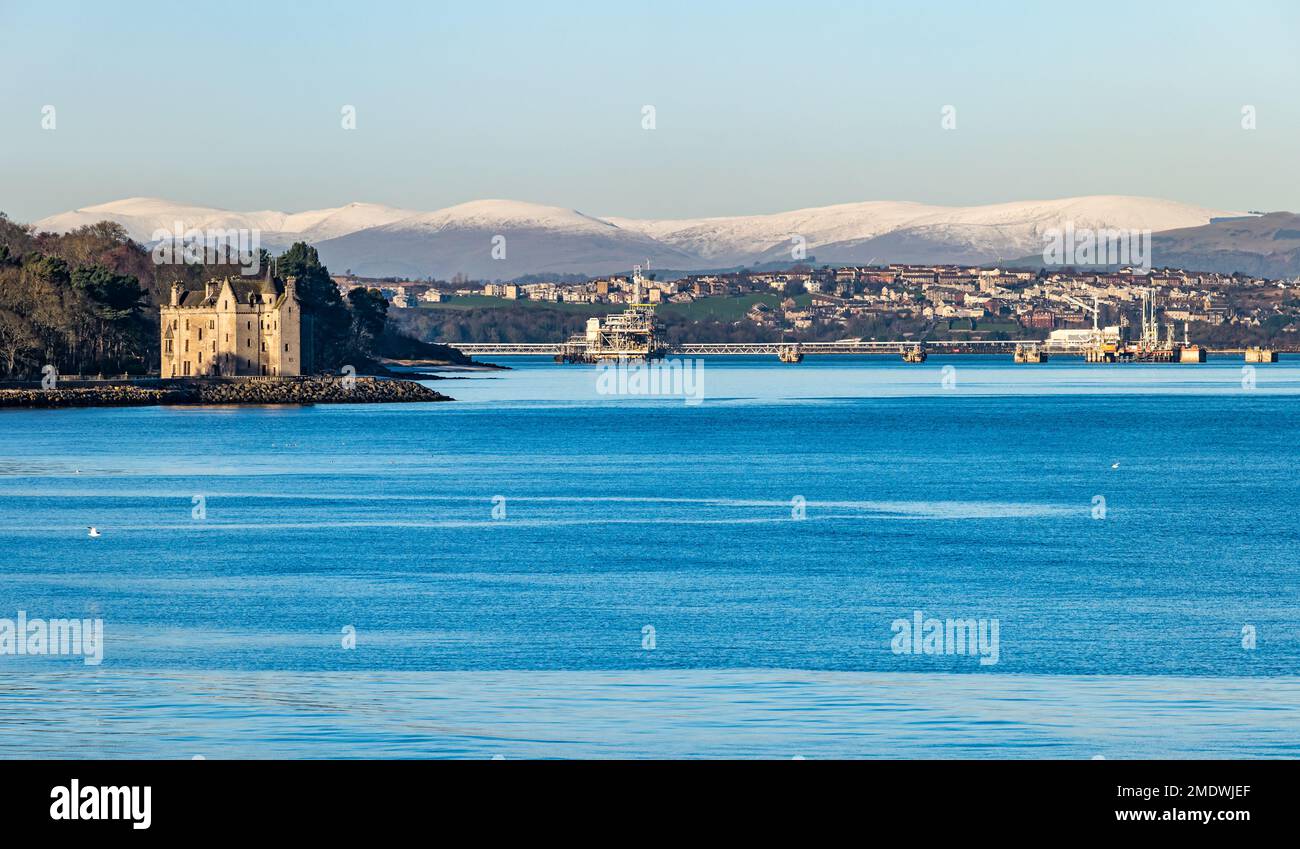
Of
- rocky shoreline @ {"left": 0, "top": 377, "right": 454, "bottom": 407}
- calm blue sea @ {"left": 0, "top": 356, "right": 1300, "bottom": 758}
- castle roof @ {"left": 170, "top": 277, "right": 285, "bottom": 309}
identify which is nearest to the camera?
calm blue sea @ {"left": 0, "top": 356, "right": 1300, "bottom": 758}

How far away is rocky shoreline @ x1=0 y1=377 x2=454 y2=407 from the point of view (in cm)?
11644

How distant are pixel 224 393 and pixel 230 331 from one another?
1088cm

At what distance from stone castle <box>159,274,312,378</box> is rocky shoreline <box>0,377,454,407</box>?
372cm

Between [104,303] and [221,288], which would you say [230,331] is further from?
[104,303]

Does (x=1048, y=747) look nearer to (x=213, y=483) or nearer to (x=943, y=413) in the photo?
(x=213, y=483)

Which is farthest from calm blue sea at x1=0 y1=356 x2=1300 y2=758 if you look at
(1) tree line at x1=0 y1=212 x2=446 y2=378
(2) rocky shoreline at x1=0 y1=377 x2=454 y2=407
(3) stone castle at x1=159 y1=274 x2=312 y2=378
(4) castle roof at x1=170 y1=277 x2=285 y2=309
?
(4) castle roof at x1=170 y1=277 x2=285 y2=309

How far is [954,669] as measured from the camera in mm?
25781

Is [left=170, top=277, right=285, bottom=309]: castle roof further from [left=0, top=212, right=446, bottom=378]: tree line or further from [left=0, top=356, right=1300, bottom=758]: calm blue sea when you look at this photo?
[left=0, top=356, right=1300, bottom=758]: calm blue sea

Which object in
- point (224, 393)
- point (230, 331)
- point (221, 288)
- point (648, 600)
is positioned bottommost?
point (224, 393)

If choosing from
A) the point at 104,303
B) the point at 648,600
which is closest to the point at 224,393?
the point at 104,303

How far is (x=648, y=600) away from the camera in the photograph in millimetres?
33500

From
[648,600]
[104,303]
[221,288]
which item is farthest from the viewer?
[221,288]
